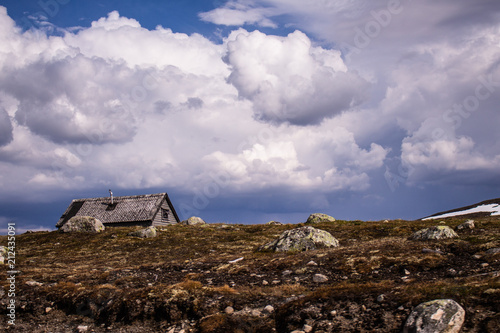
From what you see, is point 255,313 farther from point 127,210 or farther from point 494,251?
point 127,210

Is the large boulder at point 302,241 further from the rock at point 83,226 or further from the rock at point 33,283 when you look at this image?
the rock at point 83,226

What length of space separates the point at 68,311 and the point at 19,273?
8.15m

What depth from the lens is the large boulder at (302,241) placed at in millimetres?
22212

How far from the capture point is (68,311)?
13492 mm

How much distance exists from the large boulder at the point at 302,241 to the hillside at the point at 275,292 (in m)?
2.86

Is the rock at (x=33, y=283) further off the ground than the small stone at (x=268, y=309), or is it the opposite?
the rock at (x=33, y=283)

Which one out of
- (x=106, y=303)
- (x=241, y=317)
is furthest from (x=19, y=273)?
(x=241, y=317)

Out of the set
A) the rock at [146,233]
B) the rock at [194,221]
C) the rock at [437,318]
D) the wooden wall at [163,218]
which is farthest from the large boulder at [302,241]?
the wooden wall at [163,218]

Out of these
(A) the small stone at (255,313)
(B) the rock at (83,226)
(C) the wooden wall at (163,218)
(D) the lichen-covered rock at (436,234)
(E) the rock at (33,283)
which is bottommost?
(A) the small stone at (255,313)

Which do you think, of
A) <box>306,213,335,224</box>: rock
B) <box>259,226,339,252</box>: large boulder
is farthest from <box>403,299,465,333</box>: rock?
<box>306,213,335,224</box>: rock

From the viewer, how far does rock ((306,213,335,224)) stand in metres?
45.8

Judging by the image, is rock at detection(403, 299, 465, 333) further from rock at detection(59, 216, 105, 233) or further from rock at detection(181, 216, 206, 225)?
rock at detection(181, 216, 206, 225)

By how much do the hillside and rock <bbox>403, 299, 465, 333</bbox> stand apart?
0.29m

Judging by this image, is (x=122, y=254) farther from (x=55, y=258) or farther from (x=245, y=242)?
(x=245, y=242)
